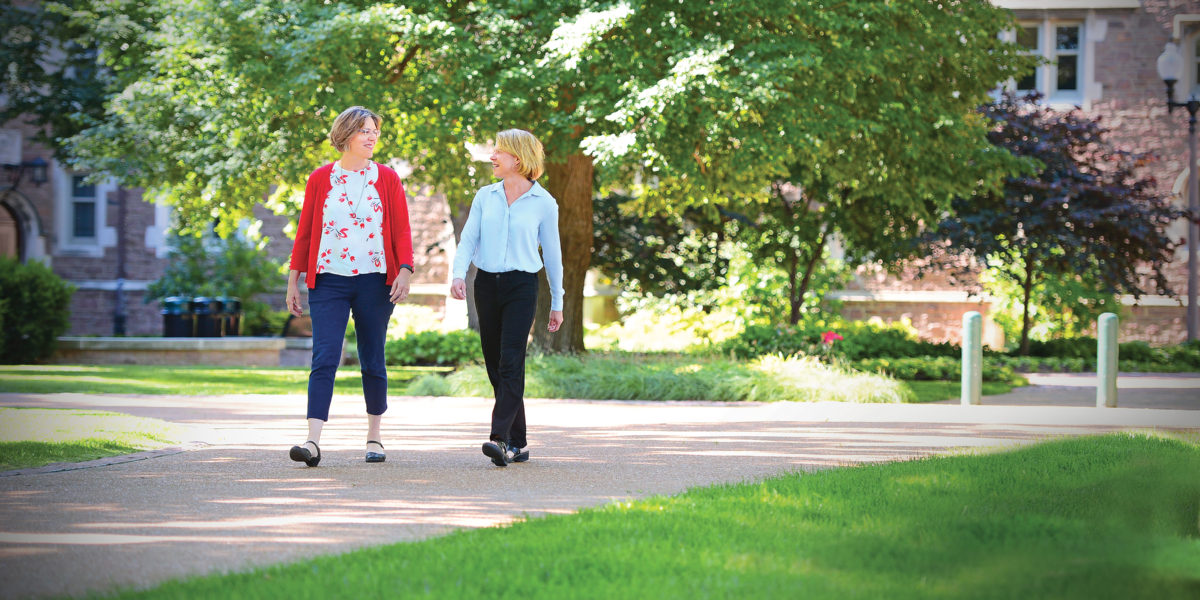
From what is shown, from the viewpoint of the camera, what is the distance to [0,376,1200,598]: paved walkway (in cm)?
426

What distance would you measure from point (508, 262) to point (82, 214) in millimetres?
23699

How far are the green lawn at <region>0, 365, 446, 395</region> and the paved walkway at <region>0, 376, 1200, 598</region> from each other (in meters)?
1.37

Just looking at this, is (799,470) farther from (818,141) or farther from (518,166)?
(818,141)

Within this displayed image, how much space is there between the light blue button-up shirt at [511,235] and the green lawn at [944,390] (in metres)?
7.16

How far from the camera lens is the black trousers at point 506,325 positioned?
6.57m

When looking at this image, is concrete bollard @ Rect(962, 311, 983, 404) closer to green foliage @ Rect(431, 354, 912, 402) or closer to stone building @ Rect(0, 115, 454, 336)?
green foliage @ Rect(431, 354, 912, 402)

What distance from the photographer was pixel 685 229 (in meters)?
24.4

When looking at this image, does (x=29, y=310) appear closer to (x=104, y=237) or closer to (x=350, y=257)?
(x=104, y=237)

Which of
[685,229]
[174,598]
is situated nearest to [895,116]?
[685,229]

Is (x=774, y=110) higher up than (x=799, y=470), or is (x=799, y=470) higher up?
(x=774, y=110)

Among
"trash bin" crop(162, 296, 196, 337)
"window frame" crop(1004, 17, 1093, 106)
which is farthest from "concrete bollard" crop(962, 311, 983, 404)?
"window frame" crop(1004, 17, 1093, 106)

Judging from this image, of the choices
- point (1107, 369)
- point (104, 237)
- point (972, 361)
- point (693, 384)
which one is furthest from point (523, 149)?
point (104, 237)

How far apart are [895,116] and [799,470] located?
8.59 metres

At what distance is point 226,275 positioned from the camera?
2480 centimetres
